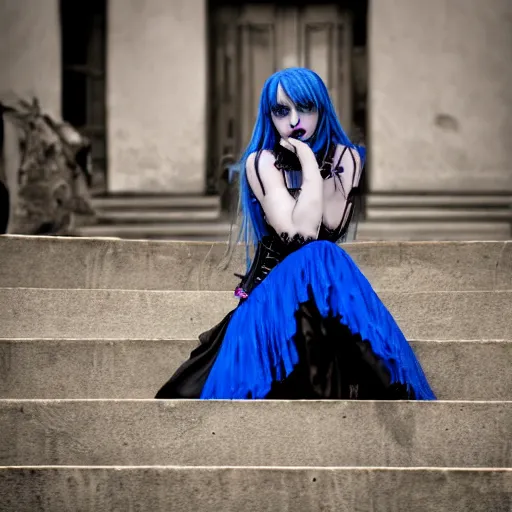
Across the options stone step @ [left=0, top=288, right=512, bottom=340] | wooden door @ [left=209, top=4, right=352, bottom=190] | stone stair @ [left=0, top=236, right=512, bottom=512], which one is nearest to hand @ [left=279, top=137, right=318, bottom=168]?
stone stair @ [left=0, top=236, right=512, bottom=512]

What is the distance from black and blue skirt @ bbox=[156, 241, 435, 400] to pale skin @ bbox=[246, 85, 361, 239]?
105 mm

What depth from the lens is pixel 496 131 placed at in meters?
9.26

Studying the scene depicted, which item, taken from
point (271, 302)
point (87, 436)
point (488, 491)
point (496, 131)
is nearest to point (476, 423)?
point (488, 491)

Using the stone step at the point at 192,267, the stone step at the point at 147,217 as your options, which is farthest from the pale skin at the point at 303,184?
the stone step at the point at 147,217

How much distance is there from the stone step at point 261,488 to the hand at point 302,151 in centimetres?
122

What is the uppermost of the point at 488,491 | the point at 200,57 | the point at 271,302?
the point at 200,57

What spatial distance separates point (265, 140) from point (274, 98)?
0.53 ft

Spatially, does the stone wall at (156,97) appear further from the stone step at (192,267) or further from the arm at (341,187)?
the arm at (341,187)

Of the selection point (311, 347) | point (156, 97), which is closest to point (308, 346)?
point (311, 347)

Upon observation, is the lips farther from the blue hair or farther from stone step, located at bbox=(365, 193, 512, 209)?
stone step, located at bbox=(365, 193, 512, 209)

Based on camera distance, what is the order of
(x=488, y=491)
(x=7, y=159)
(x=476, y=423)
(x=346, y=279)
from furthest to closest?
(x=7, y=159), (x=346, y=279), (x=476, y=423), (x=488, y=491)

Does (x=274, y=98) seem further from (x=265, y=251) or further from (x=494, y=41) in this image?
(x=494, y=41)

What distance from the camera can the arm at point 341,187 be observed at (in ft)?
15.1

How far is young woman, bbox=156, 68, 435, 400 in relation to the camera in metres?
4.34
